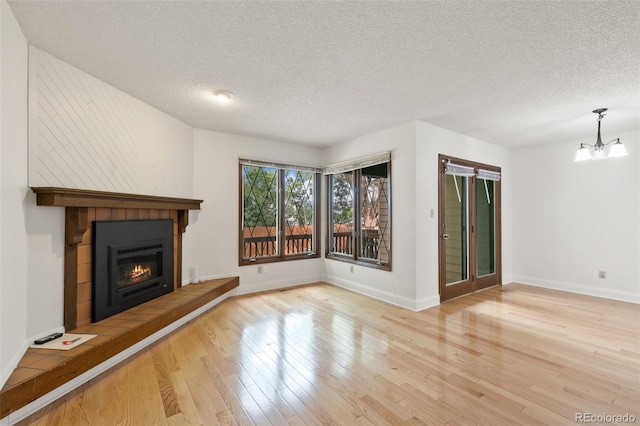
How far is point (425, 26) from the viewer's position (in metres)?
1.89

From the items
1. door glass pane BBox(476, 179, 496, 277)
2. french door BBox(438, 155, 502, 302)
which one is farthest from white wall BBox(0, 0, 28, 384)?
door glass pane BBox(476, 179, 496, 277)

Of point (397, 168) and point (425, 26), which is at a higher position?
point (425, 26)

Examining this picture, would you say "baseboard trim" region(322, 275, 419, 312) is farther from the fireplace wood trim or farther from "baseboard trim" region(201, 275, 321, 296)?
the fireplace wood trim

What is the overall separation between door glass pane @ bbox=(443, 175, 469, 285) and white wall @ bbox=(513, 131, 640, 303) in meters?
1.49

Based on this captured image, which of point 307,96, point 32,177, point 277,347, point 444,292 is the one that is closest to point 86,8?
point 32,177

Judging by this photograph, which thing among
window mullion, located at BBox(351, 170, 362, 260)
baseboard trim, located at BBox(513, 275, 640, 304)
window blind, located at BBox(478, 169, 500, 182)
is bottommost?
baseboard trim, located at BBox(513, 275, 640, 304)

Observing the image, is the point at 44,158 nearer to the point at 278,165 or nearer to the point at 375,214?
the point at 278,165

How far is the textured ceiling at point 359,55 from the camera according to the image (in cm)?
177

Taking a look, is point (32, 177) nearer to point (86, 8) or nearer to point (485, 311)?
point (86, 8)

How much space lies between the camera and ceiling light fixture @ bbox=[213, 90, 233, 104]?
293 centimetres

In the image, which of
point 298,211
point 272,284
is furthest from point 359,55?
point 272,284

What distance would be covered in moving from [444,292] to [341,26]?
355 cm

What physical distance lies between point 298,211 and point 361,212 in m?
1.10

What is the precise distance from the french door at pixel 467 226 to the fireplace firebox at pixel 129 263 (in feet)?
11.7
